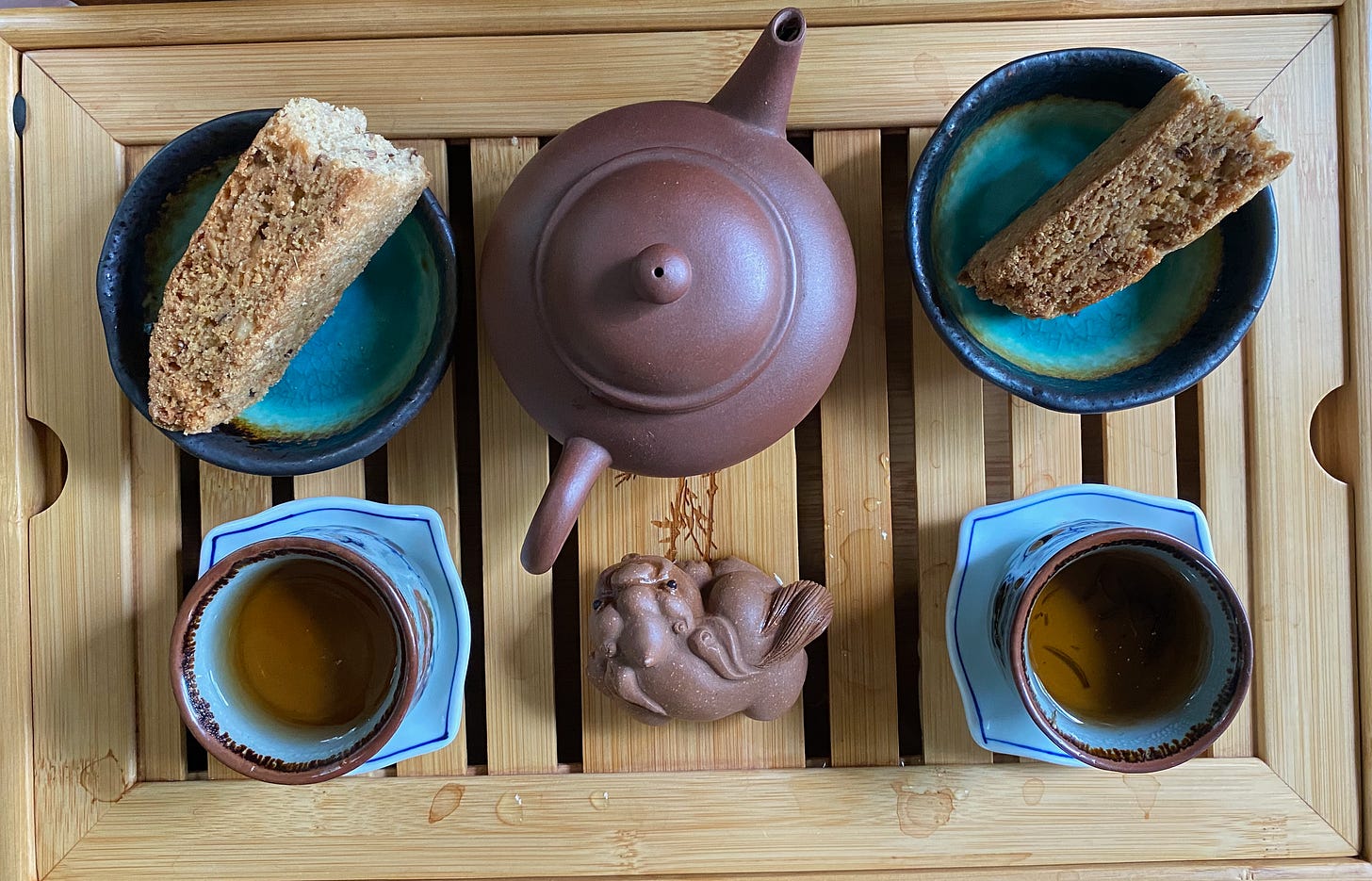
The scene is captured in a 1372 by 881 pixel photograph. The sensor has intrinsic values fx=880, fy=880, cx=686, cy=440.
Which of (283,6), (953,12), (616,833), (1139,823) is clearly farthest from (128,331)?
(1139,823)

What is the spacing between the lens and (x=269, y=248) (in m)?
0.74

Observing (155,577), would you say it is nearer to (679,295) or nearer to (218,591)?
(218,591)

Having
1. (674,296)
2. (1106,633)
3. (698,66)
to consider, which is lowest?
(1106,633)

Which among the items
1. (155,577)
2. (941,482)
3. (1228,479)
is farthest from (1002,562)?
(155,577)

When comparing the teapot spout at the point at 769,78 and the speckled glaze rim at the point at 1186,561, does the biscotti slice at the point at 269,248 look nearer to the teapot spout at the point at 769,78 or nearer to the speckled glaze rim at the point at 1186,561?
the teapot spout at the point at 769,78

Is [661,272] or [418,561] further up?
[661,272]

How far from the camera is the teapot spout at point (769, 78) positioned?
618 millimetres

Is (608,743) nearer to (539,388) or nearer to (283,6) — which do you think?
(539,388)

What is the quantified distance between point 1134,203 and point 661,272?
453 millimetres

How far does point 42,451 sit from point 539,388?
589 millimetres

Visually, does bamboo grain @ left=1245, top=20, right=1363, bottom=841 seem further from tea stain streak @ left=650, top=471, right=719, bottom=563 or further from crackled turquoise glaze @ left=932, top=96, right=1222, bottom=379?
tea stain streak @ left=650, top=471, right=719, bottom=563

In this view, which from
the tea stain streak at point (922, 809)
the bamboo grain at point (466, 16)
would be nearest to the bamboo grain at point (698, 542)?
the tea stain streak at point (922, 809)

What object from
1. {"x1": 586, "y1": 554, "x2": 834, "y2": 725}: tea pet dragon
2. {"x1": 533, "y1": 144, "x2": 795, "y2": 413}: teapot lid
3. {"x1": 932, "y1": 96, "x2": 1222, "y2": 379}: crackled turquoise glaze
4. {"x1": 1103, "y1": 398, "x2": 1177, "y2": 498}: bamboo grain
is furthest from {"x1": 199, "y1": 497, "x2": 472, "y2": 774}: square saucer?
{"x1": 1103, "y1": 398, "x2": 1177, "y2": 498}: bamboo grain

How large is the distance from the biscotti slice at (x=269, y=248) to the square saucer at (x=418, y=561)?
12 cm
